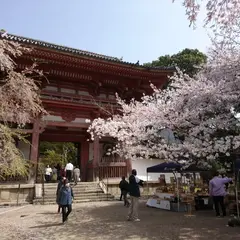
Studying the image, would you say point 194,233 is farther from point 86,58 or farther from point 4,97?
point 86,58

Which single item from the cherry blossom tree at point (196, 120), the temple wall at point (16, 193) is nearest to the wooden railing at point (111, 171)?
the cherry blossom tree at point (196, 120)

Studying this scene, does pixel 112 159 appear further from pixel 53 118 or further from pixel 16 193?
pixel 16 193

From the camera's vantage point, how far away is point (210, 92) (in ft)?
33.5

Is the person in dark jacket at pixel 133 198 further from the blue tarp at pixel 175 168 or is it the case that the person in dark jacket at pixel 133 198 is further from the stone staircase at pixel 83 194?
the stone staircase at pixel 83 194

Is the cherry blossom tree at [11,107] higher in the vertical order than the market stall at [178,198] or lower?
higher

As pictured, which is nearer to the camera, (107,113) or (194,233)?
(194,233)

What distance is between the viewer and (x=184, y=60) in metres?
30.7

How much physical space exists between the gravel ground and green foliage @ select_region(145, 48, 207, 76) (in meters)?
23.0

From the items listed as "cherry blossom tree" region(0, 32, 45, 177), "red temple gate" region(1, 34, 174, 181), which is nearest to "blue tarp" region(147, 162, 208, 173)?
"red temple gate" region(1, 34, 174, 181)

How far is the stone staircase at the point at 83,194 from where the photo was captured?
530 inches

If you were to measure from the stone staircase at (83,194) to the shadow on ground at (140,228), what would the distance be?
377cm

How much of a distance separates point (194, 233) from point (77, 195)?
27.0ft

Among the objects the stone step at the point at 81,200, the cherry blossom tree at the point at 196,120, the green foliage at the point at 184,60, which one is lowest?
the stone step at the point at 81,200

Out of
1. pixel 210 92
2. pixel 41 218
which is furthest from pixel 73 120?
pixel 210 92
